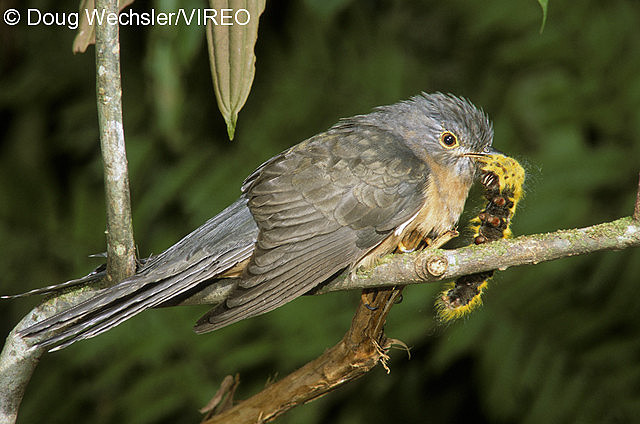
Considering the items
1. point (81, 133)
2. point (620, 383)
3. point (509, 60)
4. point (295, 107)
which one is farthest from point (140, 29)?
point (620, 383)

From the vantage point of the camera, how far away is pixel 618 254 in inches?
138

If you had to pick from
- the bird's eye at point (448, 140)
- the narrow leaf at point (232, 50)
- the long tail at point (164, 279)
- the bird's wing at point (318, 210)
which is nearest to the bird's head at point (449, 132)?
the bird's eye at point (448, 140)

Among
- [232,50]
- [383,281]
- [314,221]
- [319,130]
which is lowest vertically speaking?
[383,281]

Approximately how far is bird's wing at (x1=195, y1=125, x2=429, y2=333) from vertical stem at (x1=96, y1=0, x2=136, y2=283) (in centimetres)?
39

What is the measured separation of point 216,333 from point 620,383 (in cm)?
189

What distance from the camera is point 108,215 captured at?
1824 mm

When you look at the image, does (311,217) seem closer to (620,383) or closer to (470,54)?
(620,383)

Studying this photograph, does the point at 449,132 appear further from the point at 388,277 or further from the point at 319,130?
the point at 319,130

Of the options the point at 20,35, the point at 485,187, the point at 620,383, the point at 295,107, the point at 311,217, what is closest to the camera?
the point at 311,217

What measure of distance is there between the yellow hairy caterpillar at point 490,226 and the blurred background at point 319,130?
2.28 feet

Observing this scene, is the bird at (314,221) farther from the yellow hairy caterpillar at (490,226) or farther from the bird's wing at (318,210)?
the yellow hairy caterpillar at (490,226)

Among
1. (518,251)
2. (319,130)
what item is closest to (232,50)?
(518,251)

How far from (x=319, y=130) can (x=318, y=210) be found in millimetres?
1617

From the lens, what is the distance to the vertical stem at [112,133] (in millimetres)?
1713
